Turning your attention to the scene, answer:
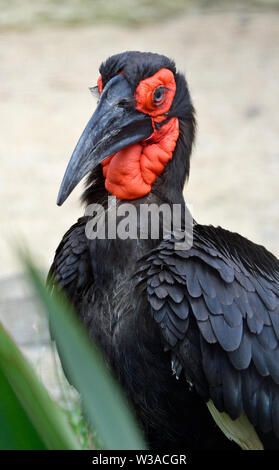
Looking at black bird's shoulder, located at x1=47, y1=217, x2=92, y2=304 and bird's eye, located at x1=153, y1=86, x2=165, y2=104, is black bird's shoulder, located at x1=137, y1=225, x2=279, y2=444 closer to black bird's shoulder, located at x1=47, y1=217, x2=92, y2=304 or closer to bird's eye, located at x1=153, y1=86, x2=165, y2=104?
black bird's shoulder, located at x1=47, y1=217, x2=92, y2=304

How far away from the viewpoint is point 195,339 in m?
2.26

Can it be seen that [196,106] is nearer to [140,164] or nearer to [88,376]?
[140,164]

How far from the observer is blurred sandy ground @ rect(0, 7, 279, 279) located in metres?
5.62

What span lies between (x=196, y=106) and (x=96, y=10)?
2.63 metres

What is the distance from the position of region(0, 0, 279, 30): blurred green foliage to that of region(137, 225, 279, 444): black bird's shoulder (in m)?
6.98

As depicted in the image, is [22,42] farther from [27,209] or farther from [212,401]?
[212,401]

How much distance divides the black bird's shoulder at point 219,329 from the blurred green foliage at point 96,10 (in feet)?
22.9

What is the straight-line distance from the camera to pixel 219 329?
7.27ft

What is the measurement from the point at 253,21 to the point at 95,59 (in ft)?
6.09

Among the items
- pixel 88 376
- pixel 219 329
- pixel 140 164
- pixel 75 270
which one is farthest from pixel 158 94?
pixel 88 376

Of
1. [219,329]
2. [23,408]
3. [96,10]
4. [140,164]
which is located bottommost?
[219,329]

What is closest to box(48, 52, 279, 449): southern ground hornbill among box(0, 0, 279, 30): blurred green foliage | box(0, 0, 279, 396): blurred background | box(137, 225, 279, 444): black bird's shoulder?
box(137, 225, 279, 444): black bird's shoulder

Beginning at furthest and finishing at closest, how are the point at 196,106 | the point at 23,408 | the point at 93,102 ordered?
the point at 93,102 → the point at 196,106 → the point at 23,408

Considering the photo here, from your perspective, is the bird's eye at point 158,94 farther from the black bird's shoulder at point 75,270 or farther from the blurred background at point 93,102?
the blurred background at point 93,102
